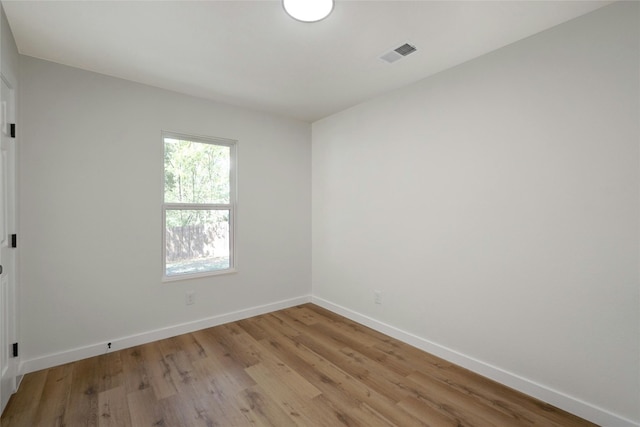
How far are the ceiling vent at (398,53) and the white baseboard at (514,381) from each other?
2.52 metres

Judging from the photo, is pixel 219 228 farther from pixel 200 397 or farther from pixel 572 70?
pixel 572 70

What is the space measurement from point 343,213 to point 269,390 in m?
2.12

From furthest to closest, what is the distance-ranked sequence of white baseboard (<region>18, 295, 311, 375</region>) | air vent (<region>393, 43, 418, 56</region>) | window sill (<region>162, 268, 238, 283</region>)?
1. window sill (<region>162, 268, 238, 283</region>)
2. white baseboard (<region>18, 295, 311, 375</region>)
3. air vent (<region>393, 43, 418, 56</region>)

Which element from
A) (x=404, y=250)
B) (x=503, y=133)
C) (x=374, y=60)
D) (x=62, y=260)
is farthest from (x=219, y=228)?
(x=503, y=133)

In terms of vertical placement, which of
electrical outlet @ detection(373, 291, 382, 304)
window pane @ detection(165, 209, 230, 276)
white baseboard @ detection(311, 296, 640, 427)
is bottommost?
white baseboard @ detection(311, 296, 640, 427)

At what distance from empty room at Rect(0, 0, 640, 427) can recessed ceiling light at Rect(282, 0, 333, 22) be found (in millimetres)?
16

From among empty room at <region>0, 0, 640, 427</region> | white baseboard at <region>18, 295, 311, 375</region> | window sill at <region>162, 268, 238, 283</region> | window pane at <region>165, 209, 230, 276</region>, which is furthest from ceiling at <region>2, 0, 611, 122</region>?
white baseboard at <region>18, 295, 311, 375</region>

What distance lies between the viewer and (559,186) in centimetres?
198

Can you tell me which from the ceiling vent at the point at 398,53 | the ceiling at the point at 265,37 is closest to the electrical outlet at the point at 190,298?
the ceiling at the point at 265,37

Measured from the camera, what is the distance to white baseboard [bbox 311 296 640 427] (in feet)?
5.88

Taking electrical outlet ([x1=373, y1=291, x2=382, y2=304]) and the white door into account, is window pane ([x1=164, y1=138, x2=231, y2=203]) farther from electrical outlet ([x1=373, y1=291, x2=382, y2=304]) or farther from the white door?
electrical outlet ([x1=373, y1=291, x2=382, y2=304])

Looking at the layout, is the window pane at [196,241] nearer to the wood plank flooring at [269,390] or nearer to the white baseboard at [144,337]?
the white baseboard at [144,337]

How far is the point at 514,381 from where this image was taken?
7.11ft

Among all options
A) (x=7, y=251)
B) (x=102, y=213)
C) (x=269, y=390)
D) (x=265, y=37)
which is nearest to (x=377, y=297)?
(x=269, y=390)
